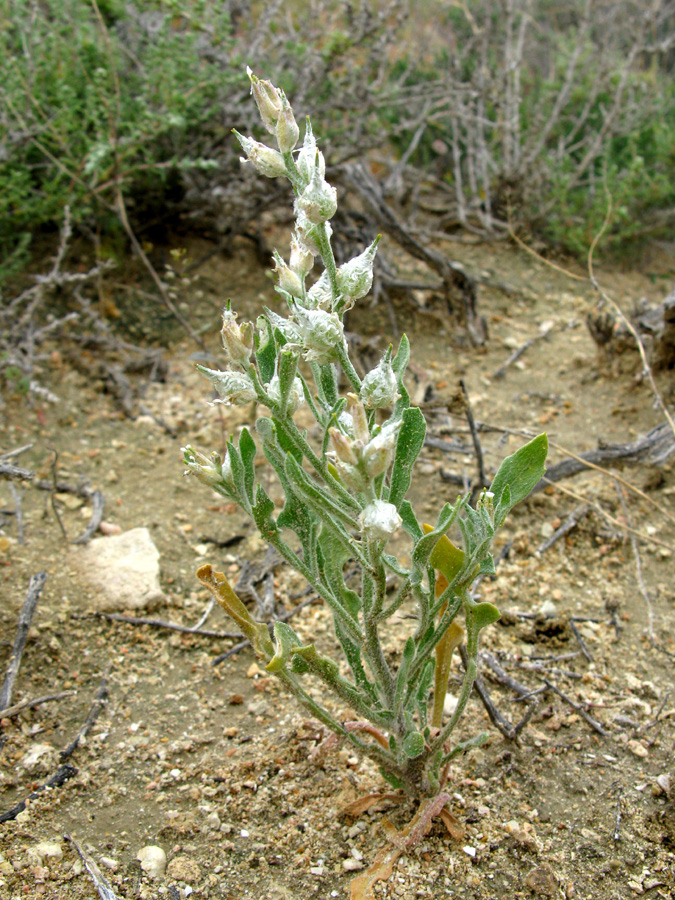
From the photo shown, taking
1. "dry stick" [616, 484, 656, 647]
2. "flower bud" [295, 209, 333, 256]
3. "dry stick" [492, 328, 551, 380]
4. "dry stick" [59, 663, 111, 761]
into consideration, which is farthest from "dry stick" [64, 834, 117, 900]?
"dry stick" [492, 328, 551, 380]

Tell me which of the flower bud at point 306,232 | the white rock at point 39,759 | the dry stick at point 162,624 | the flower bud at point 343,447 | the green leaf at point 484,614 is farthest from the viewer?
the dry stick at point 162,624

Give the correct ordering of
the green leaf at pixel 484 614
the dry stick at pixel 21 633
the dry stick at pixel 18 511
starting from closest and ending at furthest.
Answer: the green leaf at pixel 484 614, the dry stick at pixel 21 633, the dry stick at pixel 18 511

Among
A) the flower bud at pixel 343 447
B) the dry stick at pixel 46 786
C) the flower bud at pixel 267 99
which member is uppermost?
the flower bud at pixel 267 99

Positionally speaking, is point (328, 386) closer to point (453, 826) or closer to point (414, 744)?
point (414, 744)

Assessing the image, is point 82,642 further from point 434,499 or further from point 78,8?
point 78,8

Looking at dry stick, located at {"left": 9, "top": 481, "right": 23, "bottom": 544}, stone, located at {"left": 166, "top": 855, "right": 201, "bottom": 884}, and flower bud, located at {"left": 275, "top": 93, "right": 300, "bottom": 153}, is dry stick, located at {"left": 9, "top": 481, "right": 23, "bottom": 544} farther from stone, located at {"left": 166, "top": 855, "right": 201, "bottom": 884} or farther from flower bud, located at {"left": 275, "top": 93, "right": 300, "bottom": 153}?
flower bud, located at {"left": 275, "top": 93, "right": 300, "bottom": 153}

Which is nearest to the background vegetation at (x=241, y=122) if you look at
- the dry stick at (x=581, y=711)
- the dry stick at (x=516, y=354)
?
the dry stick at (x=516, y=354)

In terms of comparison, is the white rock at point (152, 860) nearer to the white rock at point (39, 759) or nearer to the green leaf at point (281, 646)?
the white rock at point (39, 759)

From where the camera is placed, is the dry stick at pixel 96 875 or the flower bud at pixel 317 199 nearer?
the flower bud at pixel 317 199

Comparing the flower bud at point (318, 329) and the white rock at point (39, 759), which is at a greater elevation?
the flower bud at point (318, 329)
